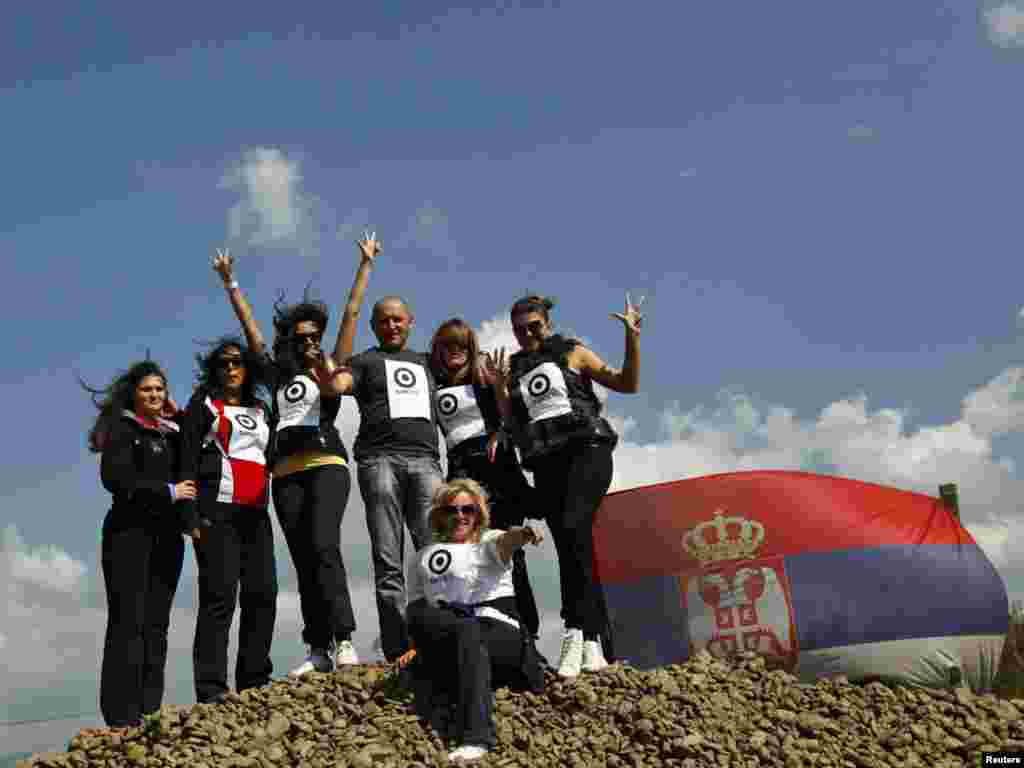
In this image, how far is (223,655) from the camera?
263 inches

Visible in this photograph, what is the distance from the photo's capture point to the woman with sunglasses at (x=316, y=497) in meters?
6.66

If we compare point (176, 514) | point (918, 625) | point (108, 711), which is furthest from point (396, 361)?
point (918, 625)

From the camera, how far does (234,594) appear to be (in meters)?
6.73

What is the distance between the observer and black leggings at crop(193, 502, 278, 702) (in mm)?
6633

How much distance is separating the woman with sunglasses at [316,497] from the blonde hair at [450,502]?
40.6 inches

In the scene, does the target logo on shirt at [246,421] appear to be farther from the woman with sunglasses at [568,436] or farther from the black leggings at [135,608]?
the woman with sunglasses at [568,436]

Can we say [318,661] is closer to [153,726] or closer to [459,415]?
[153,726]

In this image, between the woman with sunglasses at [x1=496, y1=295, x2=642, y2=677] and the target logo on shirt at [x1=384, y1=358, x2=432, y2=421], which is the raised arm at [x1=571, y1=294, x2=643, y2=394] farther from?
the target logo on shirt at [x1=384, y1=358, x2=432, y2=421]

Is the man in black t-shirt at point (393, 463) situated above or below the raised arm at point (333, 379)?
below

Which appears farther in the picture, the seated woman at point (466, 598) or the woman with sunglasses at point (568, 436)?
the woman with sunglasses at point (568, 436)

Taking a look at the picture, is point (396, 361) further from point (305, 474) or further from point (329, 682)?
point (329, 682)

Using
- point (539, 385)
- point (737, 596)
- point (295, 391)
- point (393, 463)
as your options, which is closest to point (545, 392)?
point (539, 385)

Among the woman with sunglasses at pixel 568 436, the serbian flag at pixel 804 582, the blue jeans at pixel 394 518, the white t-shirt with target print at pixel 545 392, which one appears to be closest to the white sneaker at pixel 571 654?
the woman with sunglasses at pixel 568 436

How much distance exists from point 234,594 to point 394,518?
1.25 meters
